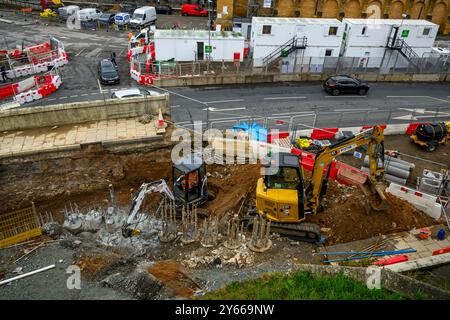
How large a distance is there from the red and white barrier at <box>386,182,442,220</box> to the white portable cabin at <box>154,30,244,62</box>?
20931 millimetres

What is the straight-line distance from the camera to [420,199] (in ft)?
54.1

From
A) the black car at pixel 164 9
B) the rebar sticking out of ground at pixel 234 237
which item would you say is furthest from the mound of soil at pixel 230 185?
the black car at pixel 164 9

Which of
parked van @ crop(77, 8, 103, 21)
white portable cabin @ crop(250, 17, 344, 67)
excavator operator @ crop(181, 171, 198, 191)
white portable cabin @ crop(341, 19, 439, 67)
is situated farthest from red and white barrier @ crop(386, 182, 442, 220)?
parked van @ crop(77, 8, 103, 21)

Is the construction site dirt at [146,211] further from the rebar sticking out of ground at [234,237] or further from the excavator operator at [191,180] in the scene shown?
the excavator operator at [191,180]

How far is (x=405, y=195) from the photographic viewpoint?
1689 cm

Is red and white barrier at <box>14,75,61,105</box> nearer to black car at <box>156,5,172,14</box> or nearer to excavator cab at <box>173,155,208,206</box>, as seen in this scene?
excavator cab at <box>173,155,208,206</box>

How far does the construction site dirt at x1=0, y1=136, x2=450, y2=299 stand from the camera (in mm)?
11953

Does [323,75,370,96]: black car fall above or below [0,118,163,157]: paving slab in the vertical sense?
above

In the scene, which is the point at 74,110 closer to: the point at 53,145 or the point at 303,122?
the point at 53,145

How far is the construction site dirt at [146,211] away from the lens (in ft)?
39.2

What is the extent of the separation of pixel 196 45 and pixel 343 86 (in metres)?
13.3

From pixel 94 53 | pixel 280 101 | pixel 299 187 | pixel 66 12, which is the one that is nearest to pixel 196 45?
pixel 280 101

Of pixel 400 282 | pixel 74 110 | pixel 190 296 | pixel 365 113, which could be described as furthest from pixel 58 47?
pixel 400 282
